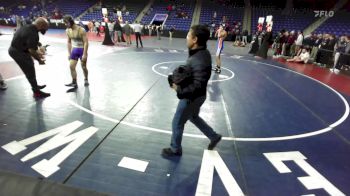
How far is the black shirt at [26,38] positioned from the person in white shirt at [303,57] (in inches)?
510

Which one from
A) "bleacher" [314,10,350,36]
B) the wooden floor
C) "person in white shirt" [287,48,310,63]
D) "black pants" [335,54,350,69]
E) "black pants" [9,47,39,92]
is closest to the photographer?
the wooden floor

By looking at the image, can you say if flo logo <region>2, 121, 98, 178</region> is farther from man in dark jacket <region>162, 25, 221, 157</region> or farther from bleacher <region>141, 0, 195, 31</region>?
bleacher <region>141, 0, 195, 31</region>

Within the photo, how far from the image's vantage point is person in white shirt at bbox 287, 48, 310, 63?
1394 centimetres

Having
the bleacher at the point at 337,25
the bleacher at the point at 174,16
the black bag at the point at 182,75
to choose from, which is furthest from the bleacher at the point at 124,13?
the black bag at the point at 182,75

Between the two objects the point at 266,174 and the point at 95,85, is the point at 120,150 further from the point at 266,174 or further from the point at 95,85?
the point at 95,85

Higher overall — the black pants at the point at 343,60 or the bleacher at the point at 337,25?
the bleacher at the point at 337,25

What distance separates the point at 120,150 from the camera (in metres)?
4.24

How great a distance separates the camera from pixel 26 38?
5.73 meters

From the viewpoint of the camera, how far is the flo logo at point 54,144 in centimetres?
369

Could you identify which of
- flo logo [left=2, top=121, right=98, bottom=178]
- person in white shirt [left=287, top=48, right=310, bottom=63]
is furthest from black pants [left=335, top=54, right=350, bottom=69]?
flo logo [left=2, top=121, right=98, bottom=178]

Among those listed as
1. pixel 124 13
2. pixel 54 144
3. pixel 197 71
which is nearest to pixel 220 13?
pixel 124 13

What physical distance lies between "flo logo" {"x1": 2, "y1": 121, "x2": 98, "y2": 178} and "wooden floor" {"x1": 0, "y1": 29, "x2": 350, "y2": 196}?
0.02 metres

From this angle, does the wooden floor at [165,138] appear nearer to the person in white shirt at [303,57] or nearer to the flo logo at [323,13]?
the person in white shirt at [303,57]

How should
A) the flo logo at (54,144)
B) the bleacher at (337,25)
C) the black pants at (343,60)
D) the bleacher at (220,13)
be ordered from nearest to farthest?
the flo logo at (54,144)
the black pants at (343,60)
the bleacher at (337,25)
the bleacher at (220,13)
